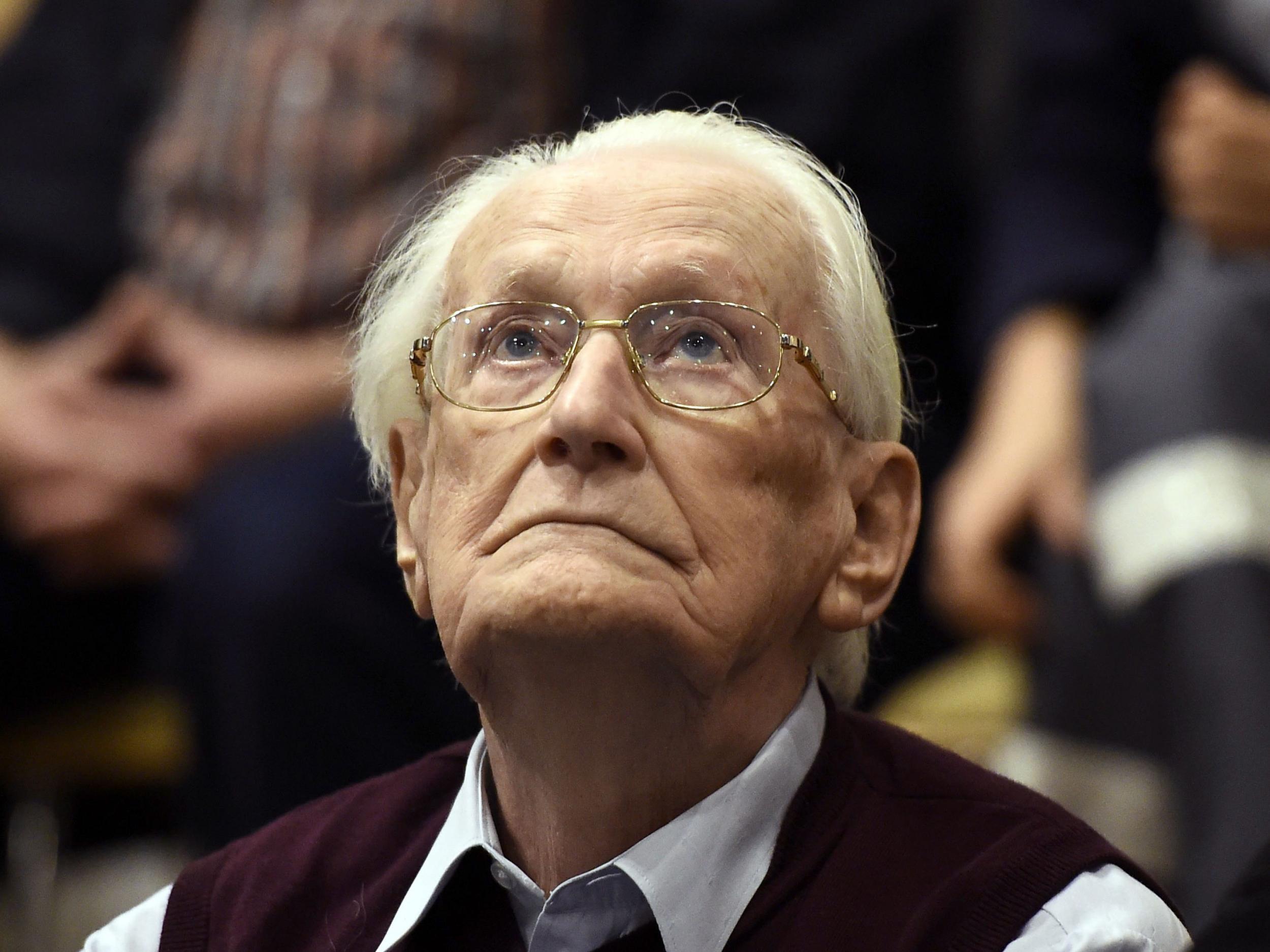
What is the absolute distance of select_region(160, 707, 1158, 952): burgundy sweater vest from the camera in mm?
1045

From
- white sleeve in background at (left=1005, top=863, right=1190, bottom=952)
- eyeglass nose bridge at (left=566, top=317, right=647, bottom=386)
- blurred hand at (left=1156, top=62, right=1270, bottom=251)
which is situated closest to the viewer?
white sleeve in background at (left=1005, top=863, right=1190, bottom=952)

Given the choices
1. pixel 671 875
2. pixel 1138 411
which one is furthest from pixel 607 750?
pixel 1138 411

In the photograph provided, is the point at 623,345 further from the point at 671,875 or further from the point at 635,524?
the point at 671,875

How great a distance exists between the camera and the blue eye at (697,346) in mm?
1130

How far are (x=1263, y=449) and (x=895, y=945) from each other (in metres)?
1.01

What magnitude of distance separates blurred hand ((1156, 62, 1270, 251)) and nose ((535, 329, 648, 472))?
123 cm

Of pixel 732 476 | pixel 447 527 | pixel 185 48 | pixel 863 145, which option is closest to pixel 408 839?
pixel 447 527

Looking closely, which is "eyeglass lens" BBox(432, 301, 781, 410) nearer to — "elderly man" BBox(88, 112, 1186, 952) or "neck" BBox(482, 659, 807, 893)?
"elderly man" BBox(88, 112, 1186, 952)

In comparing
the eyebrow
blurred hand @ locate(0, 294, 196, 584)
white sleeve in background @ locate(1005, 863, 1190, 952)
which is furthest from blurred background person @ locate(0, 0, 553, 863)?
white sleeve in background @ locate(1005, 863, 1190, 952)

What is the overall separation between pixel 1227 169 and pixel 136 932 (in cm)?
153

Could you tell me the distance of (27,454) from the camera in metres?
2.47

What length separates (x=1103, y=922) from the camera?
102 cm

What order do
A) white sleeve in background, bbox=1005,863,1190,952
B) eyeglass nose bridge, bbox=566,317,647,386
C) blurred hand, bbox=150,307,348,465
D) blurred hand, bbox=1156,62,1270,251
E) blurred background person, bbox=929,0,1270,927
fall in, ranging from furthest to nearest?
blurred hand, bbox=150,307,348,465 → blurred hand, bbox=1156,62,1270,251 → blurred background person, bbox=929,0,1270,927 → eyeglass nose bridge, bbox=566,317,647,386 → white sleeve in background, bbox=1005,863,1190,952

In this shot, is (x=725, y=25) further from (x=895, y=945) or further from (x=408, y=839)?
(x=895, y=945)
